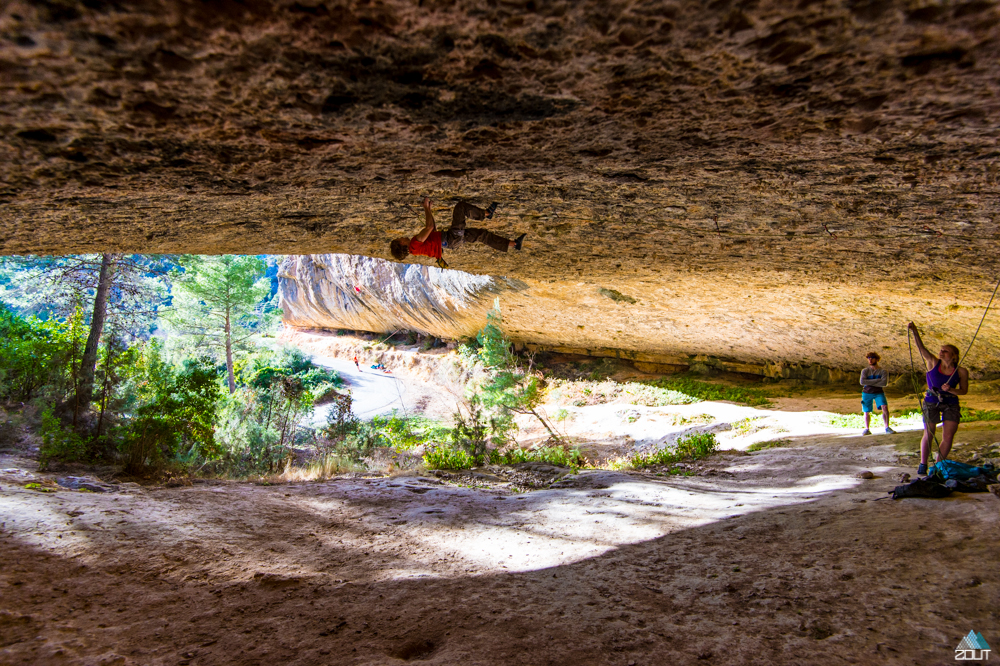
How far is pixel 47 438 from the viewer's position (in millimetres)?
6504

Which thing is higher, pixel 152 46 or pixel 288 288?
pixel 288 288

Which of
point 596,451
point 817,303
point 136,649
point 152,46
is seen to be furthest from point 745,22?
point 596,451

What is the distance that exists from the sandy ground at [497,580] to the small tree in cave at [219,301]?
15.2m

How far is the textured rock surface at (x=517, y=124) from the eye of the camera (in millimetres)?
1685

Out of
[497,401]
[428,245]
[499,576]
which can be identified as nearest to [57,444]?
[428,245]

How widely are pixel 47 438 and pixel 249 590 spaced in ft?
19.1

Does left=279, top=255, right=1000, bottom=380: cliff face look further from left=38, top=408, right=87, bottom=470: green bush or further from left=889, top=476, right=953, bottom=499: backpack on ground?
left=38, top=408, right=87, bottom=470: green bush

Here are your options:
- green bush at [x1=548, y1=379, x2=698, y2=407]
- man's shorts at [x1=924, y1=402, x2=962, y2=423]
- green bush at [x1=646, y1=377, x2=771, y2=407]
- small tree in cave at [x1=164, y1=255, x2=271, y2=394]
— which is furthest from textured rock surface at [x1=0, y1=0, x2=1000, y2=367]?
small tree in cave at [x1=164, y1=255, x2=271, y2=394]

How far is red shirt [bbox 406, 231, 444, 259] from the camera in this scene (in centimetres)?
421

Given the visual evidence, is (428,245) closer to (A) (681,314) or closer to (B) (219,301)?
(A) (681,314)

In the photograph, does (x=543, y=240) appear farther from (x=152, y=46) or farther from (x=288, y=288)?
(x=288, y=288)

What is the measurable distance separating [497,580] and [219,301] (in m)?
18.8

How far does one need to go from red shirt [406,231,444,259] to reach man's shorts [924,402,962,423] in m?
4.65

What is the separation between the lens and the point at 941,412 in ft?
14.2
